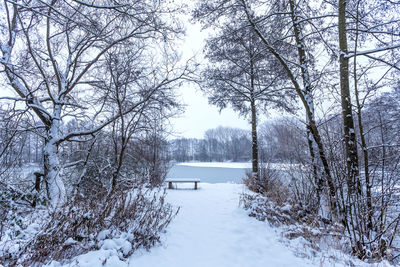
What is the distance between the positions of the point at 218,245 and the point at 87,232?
75.2 inches

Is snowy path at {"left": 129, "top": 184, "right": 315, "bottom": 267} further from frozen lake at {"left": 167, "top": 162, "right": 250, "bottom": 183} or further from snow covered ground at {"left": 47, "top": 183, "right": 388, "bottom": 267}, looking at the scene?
frozen lake at {"left": 167, "top": 162, "right": 250, "bottom": 183}

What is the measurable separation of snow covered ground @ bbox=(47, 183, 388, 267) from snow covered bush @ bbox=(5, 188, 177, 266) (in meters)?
0.17

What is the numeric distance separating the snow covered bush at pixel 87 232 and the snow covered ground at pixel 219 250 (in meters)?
0.17

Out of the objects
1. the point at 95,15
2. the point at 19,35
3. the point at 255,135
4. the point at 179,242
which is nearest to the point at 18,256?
the point at 179,242

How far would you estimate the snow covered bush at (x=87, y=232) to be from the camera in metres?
2.12

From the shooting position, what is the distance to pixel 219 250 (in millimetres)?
2805

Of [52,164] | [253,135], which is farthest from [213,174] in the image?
[52,164]

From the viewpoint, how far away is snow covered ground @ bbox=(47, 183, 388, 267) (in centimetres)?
233

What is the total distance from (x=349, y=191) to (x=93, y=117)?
6.05 meters

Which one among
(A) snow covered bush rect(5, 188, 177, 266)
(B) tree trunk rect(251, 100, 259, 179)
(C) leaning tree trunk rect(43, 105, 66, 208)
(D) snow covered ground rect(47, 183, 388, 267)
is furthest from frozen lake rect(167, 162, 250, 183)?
(A) snow covered bush rect(5, 188, 177, 266)

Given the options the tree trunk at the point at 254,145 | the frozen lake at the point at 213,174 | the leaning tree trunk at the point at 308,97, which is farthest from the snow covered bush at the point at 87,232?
the frozen lake at the point at 213,174

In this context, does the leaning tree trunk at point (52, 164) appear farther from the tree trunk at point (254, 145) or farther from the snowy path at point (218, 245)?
the tree trunk at point (254, 145)

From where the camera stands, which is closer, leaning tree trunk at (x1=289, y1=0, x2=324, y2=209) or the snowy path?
the snowy path

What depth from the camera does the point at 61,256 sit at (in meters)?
2.27
